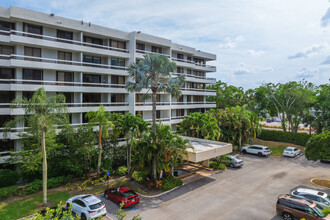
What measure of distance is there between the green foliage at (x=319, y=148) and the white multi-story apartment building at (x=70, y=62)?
2166cm

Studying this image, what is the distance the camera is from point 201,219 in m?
18.1

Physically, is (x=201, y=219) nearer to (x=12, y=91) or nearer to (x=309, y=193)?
(x=309, y=193)

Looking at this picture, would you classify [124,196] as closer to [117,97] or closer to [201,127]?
[201,127]

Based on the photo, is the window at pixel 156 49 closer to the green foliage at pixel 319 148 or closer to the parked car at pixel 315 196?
the green foliage at pixel 319 148

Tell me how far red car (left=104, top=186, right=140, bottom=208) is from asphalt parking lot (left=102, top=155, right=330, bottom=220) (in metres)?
0.53

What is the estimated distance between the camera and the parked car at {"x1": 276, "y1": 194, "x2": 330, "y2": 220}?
54.4 feet

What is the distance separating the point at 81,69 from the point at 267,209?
26558mm

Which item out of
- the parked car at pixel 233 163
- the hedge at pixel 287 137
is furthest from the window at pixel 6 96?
the hedge at pixel 287 137

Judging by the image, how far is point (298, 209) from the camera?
17.3 meters

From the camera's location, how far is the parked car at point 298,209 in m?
16.6

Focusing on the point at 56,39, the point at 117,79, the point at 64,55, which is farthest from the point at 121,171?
the point at 56,39

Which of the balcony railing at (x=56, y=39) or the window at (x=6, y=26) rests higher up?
the window at (x=6, y=26)

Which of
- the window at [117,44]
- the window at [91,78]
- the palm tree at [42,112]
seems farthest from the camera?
the window at [117,44]

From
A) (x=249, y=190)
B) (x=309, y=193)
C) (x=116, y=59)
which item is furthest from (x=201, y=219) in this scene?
(x=116, y=59)
